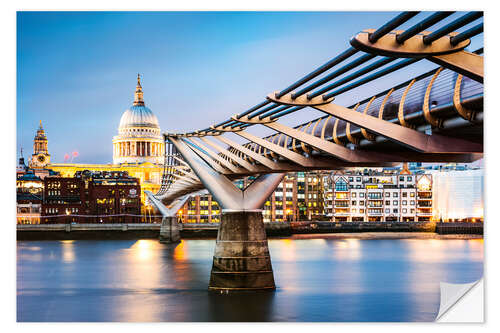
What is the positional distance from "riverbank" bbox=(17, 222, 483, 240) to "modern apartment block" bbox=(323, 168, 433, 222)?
13.6 m

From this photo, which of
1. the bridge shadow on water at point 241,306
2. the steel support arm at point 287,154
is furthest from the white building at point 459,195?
the steel support arm at point 287,154

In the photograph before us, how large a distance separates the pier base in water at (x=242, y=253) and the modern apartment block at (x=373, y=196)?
9531 centimetres

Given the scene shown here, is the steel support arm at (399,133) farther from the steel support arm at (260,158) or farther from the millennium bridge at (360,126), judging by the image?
the steel support arm at (260,158)

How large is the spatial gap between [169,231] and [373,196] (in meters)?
55.3

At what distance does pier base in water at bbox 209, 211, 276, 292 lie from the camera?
2606 cm

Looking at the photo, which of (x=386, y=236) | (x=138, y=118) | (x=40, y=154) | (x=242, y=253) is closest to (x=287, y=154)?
(x=242, y=253)

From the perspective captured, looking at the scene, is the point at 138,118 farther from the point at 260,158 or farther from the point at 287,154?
the point at 287,154

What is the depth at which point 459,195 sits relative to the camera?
100 m

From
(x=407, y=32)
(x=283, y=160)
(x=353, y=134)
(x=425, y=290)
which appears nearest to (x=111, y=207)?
(x=425, y=290)
